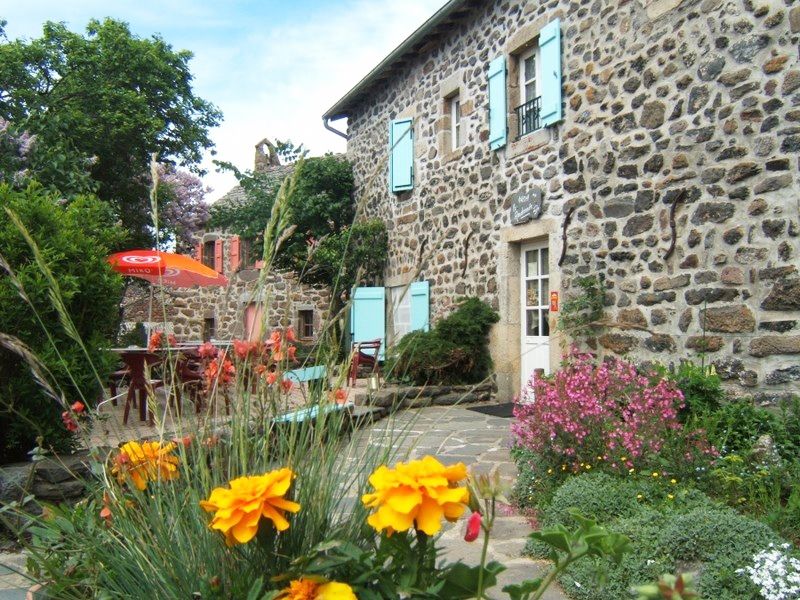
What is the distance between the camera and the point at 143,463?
1.49 metres

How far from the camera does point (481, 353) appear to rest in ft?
26.1

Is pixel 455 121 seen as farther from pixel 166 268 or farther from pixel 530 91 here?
pixel 166 268

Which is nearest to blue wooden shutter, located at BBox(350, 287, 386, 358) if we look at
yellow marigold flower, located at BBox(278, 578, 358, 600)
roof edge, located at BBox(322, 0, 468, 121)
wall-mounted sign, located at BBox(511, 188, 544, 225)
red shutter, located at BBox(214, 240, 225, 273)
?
wall-mounted sign, located at BBox(511, 188, 544, 225)

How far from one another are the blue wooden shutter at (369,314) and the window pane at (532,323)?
110 inches

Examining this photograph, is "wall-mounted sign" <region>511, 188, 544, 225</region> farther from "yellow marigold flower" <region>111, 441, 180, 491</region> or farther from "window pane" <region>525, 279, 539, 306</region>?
"yellow marigold flower" <region>111, 441, 180, 491</region>

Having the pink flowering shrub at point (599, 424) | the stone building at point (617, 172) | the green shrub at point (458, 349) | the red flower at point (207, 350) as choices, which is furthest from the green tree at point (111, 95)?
the red flower at point (207, 350)

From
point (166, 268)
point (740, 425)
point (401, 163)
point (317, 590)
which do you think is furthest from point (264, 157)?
point (317, 590)

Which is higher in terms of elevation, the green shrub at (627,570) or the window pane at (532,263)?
the window pane at (532,263)

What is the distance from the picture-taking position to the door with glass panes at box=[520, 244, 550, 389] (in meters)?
7.31

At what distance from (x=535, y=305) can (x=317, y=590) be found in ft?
21.5

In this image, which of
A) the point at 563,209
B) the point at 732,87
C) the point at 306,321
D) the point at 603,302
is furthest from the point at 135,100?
the point at 732,87

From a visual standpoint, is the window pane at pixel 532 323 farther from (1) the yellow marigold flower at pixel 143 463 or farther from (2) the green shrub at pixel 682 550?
(1) the yellow marigold flower at pixel 143 463

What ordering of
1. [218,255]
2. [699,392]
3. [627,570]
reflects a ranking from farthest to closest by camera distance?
[218,255]
[699,392]
[627,570]

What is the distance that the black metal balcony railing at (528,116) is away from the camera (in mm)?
7418
